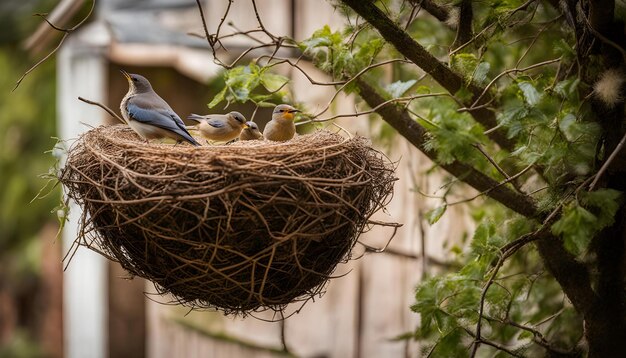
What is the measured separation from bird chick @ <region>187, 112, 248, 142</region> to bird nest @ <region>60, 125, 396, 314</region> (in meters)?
0.67

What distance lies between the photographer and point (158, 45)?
556 cm

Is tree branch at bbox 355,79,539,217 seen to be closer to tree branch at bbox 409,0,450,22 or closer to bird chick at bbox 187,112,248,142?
tree branch at bbox 409,0,450,22

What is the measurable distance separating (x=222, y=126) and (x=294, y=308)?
247cm

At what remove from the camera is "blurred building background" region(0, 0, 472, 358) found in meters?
4.45

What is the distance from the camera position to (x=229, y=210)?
6.71 feet

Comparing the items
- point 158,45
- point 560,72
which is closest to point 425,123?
point 560,72

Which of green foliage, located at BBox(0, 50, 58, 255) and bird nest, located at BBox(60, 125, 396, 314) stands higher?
green foliage, located at BBox(0, 50, 58, 255)

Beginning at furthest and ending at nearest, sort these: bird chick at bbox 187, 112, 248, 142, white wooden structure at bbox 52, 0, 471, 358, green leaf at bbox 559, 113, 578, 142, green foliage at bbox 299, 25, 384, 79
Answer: white wooden structure at bbox 52, 0, 471, 358 → bird chick at bbox 187, 112, 248, 142 → green foliage at bbox 299, 25, 384, 79 → green leaf at bbox 559, 113, 578, 142

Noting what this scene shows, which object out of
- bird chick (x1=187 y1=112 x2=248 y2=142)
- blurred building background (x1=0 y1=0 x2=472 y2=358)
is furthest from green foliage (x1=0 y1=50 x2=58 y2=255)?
bird chick (x1=187 y1=112 x2=248 y2=142)

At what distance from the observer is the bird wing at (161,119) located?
268 centimetres

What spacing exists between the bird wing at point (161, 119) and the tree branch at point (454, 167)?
590 mm

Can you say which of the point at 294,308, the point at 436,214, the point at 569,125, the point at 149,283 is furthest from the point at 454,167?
the point at 149,283

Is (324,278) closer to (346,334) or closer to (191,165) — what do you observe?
(191,165)

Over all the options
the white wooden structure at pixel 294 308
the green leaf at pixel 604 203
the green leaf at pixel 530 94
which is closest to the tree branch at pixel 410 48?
the green leaf at pixel 530 94
